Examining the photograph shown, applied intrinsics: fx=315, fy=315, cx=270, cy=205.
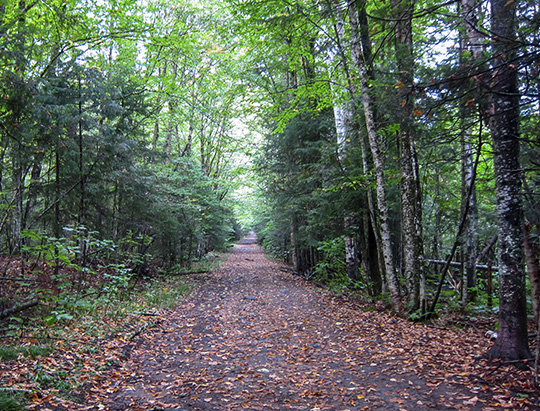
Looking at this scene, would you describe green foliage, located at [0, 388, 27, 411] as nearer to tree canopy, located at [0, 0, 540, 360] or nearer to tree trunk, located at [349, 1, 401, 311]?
tree canopy, located at [0, 0, 540, 360]

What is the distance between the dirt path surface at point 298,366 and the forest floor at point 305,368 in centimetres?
2

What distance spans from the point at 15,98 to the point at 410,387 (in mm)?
8121

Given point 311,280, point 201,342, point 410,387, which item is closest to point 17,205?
point 201,342

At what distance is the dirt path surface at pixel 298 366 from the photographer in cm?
382

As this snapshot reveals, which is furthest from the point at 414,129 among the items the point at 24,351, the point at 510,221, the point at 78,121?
the point at 78,121

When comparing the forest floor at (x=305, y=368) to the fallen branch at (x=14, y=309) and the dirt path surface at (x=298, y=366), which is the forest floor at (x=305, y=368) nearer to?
the dirt path surface at (x=298, y=366)

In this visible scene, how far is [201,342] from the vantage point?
6418 millimetres

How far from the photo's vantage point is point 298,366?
5090 mm

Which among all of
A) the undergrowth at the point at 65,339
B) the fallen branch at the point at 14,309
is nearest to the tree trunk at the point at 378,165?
the undergrowth at the point at 65,339

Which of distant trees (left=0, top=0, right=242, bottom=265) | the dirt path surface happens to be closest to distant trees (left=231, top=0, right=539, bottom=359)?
the dirt path surface

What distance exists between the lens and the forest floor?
12.4 feet

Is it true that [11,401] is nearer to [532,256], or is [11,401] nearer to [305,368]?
[305,368]

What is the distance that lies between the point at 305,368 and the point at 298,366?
5.7 inches

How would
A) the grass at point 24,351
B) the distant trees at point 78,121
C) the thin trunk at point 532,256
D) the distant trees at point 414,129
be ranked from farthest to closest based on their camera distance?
the distant trees at point 78,121 → the thin trunk at point 532,256 → the grass at point 24,351 → the distant trees at point 414,129
